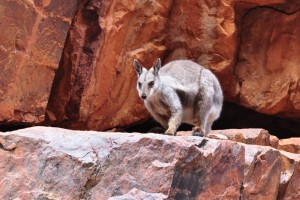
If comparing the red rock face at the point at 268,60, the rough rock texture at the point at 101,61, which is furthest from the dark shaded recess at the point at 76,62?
the red rock face at the point at 268,60

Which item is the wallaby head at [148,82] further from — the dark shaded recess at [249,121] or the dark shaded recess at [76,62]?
the dark shaded recess at [249,121]

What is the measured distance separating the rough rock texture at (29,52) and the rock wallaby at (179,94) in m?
1.29

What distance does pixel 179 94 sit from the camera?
785 cm

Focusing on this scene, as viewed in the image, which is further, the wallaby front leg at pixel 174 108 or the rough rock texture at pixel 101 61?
the rough rock texture at pixel 101 61

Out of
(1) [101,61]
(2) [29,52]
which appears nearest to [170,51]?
(1) [101,61]

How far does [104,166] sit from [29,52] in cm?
297

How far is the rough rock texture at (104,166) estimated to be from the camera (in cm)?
552

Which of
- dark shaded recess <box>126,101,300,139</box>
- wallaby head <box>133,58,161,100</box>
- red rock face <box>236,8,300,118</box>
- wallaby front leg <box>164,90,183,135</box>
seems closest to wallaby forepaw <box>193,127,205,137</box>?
wallaby front leg <box>164,90,183,135</box>

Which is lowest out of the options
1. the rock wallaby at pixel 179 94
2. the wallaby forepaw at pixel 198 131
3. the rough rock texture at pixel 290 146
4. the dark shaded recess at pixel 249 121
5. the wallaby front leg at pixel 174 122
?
the rough rock texture at pixel 290 146

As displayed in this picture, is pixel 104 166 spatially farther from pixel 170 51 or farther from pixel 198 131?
pixel 170 51

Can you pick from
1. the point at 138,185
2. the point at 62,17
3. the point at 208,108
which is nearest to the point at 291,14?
the point at 208,108

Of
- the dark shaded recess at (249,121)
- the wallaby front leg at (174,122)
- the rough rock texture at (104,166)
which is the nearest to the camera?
the rough rock texture at (104,166)

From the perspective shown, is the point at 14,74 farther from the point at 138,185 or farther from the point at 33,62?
the point at 138,185

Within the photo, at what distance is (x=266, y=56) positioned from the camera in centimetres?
1024
